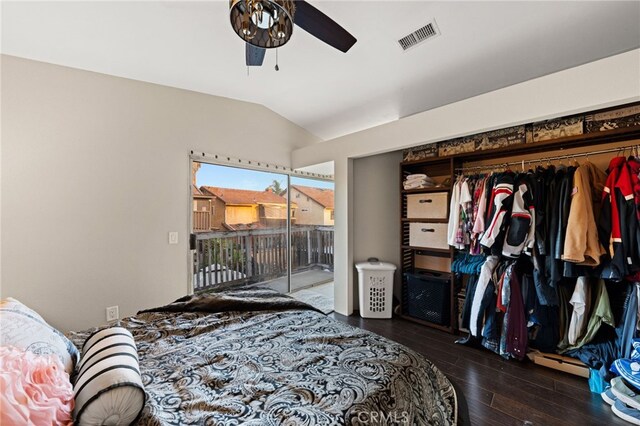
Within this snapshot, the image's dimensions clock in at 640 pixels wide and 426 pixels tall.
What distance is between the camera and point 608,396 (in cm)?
173

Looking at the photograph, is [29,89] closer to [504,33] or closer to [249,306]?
[249,306]

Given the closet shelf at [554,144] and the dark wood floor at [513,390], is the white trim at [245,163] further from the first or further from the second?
the dark wood floor at [513,390]

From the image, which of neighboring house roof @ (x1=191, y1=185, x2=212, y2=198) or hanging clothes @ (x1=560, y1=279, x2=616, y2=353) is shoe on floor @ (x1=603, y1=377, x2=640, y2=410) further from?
neighboring house roof @ (x1=191, y1=185, x2=212, y2=198)

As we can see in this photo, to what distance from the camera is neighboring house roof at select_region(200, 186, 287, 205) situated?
319 cm

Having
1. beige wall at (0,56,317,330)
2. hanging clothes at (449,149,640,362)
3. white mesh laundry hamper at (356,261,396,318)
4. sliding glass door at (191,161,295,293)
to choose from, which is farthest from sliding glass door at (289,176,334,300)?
hanging clothes at (449,149,640,362)

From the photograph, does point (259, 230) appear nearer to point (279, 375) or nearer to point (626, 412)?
point (279, 375)

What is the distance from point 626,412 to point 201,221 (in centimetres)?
369

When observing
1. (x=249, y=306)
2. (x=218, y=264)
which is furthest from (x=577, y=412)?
(x=218, y=264)

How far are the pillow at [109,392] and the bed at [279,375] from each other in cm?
6

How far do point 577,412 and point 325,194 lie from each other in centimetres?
375

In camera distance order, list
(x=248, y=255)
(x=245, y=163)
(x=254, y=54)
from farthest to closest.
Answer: (x=248, y=255), (x=245, y=163), (x=254, y=54)

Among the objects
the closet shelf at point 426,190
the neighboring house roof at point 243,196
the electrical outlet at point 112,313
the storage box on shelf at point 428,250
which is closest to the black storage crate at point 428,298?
the storage box on shelf at point 428,250

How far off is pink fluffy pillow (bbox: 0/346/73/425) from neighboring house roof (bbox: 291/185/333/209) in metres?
3.45

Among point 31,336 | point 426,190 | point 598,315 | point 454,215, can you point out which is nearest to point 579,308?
point 598,315
